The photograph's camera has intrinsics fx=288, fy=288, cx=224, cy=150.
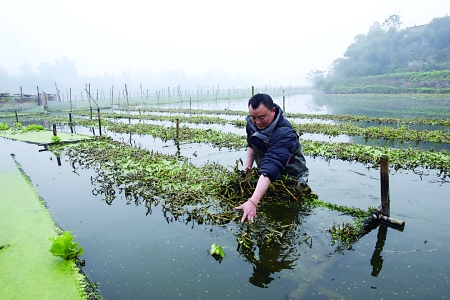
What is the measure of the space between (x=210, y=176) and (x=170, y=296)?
410 centimetres

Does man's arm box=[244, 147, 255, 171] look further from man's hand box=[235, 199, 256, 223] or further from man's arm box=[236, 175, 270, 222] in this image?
man's hand box=[235, 199, 256, 223]

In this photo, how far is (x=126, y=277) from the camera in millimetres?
3553

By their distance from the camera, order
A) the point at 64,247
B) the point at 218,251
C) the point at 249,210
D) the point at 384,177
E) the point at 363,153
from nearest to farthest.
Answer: the point at 249,210 → the point at 64,247 → the point at 218,251 → the point at 384,177 → the point at 363,153

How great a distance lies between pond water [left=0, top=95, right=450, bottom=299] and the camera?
3.29 m

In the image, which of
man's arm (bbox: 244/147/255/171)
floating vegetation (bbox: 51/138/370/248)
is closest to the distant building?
floating vegetation (bbox: 51/138/370/248)

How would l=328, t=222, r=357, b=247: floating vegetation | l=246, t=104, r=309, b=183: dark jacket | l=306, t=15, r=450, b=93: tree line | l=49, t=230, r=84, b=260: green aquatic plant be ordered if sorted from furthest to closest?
l=306, t=15, r=450, b=93: tree line → l=328, t=222, r=357, b=247: floating vegetation → l=246, t=104, r=309, b=183: dark jacket → l=49, t=230, r=84, b=260: green aquatic plant

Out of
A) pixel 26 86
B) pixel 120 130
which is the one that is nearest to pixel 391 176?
pixel 120 130

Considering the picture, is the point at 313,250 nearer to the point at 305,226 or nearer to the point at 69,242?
the point at 305,226

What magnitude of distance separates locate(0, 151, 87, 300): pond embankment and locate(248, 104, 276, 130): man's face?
117 inches

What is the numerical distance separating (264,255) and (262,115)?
1.90m

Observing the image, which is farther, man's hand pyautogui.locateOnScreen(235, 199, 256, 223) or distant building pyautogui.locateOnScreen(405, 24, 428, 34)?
distant building pyautogui.locateOnScreen(405, 24, 428, 34)

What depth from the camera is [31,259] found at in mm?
3830

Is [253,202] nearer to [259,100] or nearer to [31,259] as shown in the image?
[259,100]

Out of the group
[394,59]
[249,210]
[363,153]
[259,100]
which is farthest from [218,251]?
[394,59]
